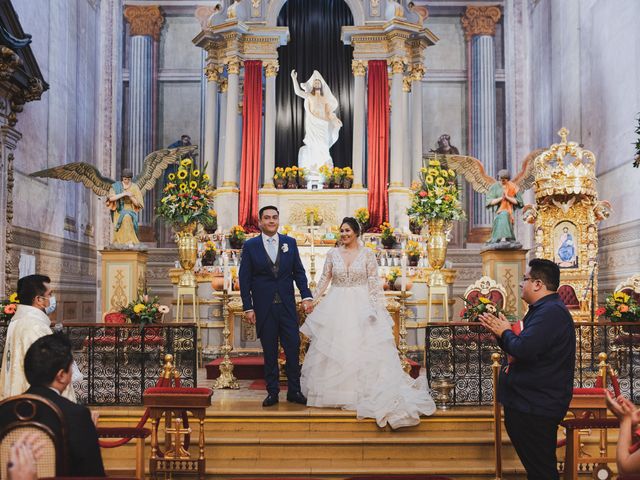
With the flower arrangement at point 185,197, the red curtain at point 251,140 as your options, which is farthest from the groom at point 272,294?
the red curtain at point 251,140

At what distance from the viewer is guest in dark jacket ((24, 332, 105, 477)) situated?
303cm

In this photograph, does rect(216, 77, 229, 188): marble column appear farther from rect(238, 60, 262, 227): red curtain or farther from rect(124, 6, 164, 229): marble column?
rect(124, 6, 164, 229): marble column

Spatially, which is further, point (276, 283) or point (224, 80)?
point (224, 80)

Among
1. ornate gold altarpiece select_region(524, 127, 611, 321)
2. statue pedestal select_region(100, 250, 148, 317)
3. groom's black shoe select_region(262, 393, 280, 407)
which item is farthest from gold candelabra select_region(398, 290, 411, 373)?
statue pedestal select_region(100, 250, 148, 317)

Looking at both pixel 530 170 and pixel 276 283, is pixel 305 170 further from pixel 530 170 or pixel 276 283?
pixel 276 283

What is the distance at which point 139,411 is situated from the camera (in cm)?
672

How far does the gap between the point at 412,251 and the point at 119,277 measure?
5.50m

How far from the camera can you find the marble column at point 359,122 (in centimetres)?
1479

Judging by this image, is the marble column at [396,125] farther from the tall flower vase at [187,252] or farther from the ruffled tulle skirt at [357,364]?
the ruffled tulle skirt at [357,364]

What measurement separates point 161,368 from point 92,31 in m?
12.5

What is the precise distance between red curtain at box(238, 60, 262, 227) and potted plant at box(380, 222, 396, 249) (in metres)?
2.63

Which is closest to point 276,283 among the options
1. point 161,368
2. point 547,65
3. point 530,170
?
point 161,368

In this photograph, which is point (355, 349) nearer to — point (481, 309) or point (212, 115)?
point (481, 309)

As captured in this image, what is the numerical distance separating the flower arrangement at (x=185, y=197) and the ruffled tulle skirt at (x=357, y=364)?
17.6ft
